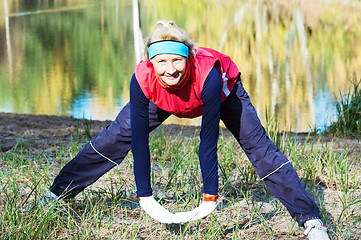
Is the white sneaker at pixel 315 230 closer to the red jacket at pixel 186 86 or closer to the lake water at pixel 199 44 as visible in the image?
the red jacket at pixel 186 86

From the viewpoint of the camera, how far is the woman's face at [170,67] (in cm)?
273

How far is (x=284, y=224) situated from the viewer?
3.46 metres

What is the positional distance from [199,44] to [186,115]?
52.5ft

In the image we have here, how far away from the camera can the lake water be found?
11.3 metres

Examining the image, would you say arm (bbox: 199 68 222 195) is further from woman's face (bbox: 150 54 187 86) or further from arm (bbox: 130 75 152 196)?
arm (bbox: 130 75 152 196)

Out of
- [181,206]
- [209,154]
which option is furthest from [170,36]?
[181,206]

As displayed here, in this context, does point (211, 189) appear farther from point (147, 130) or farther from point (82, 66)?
point (82, 66)

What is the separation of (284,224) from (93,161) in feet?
4.32

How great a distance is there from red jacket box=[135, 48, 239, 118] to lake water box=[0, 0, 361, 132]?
2.96 metres

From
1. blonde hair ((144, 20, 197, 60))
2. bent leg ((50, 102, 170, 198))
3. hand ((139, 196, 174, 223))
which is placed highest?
blonde hair ((144, 20, 197, 60))

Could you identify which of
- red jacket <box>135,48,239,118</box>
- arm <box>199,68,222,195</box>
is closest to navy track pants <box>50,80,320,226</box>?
red jacket <box>135,48,239,118</box>

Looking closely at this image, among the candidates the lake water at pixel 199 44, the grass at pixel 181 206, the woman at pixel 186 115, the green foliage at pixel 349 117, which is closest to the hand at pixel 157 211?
the woman at pixel 186 115

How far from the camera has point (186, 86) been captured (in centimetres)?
285

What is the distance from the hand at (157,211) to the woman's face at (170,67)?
0.68 m
